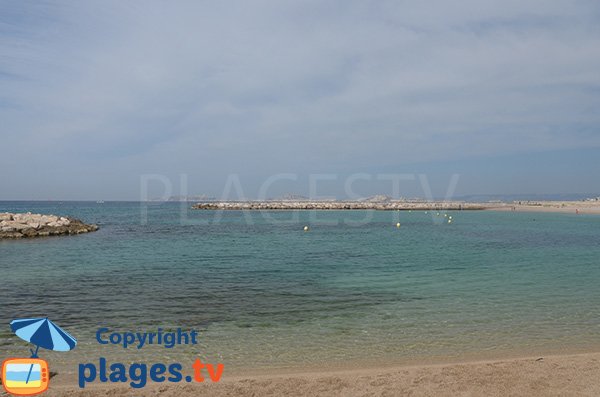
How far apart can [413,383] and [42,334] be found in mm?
6623

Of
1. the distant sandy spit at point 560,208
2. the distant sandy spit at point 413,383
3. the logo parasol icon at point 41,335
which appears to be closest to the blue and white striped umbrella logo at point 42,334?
the logo parasol icon at point 41,335

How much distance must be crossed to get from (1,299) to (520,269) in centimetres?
2221

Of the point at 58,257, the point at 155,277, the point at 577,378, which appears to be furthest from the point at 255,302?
the point at 58,257

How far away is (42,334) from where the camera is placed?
297 inches

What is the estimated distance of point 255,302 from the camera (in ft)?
49.7

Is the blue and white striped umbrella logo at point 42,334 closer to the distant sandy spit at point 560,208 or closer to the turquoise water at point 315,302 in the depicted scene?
the turquoise water at point 315,302

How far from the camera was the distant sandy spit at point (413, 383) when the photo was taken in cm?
799

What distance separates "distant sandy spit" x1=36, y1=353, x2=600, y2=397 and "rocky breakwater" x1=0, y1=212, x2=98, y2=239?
133 ft

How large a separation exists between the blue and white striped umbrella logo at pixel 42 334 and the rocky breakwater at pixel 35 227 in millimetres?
40150

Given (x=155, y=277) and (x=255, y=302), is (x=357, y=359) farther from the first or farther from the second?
(x=155, y=277)

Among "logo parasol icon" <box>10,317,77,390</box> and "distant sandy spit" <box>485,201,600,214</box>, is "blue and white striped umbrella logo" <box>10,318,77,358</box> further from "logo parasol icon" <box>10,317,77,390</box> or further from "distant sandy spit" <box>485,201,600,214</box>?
"distant sandy spit" <box>485,201,600,214</box>

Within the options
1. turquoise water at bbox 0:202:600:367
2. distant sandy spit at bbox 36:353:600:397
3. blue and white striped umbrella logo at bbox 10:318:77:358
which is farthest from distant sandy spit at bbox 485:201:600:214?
blue and white striped umbrella logo at bbox 10:318:77:358

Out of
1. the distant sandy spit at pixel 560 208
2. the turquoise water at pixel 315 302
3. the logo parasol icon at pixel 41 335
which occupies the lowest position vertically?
the turquoise water at pixel 315 302

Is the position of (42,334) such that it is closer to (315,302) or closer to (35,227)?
(315,302)
